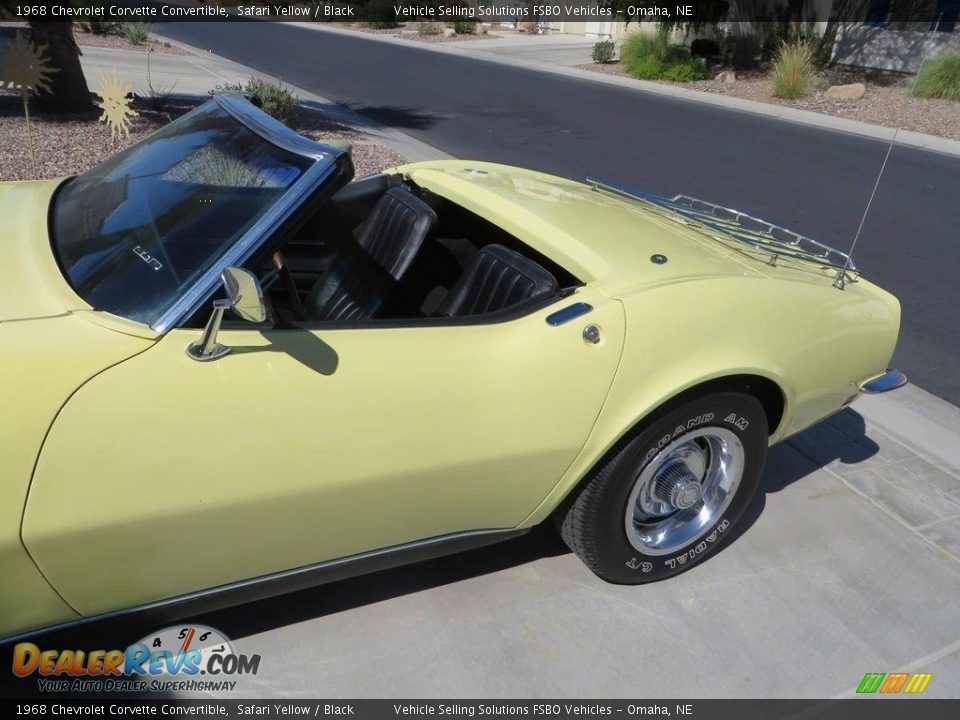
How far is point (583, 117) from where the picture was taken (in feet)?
43.8

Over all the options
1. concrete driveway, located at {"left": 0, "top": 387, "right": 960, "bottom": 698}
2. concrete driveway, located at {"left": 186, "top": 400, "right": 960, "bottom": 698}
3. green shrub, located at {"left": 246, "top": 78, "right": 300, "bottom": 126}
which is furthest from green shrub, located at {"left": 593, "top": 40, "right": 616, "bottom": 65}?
concrete driveway, located at {"left": 186, "top": 400, "right": 960, "bottom": 698}

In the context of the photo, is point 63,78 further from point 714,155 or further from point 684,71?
point 684,71

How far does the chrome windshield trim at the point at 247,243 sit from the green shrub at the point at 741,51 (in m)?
21.8

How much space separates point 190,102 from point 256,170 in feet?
31.7

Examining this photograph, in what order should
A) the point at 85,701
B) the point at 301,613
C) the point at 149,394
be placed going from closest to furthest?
the point at 149,394, the point at 85,701, the point at 301,613

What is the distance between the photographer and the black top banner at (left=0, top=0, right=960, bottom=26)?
14359mm

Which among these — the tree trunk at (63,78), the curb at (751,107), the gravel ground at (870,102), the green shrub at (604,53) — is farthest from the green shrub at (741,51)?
the tree trunk at (63,78)

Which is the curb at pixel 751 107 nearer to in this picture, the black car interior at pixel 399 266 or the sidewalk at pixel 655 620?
the sidewalk at pixel 655 620

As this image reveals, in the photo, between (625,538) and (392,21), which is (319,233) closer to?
(625,538)

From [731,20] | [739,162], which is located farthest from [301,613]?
[731,20]

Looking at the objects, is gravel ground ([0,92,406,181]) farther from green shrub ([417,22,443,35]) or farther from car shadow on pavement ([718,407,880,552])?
green shrub ([417,22,443,35])

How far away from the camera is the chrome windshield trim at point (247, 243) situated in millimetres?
1790

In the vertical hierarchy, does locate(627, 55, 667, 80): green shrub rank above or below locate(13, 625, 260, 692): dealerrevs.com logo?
below

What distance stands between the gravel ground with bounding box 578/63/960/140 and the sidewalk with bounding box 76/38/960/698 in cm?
1118
